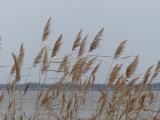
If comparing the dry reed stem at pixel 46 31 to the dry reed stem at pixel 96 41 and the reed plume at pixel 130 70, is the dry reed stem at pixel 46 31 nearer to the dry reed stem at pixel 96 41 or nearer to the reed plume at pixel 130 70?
the dry reed stem at pixel 96 41

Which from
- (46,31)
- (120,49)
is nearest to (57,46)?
(46,31)

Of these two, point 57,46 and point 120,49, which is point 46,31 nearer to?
point 57,46

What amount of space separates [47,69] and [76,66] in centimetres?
36

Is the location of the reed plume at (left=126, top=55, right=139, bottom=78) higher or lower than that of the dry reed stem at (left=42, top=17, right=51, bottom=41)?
lower

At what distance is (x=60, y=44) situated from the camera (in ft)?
13.2

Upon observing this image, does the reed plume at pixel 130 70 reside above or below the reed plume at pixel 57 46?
below

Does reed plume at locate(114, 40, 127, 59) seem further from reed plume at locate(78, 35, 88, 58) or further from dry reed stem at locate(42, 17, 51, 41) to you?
dry reed stem at locate(42, 17, 51, 41)

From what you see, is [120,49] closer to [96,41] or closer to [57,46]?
[96,41]

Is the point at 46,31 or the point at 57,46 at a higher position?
the point at 46,31

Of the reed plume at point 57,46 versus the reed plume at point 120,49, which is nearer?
the reed plume at point 57,46

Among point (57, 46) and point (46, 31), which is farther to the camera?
point (46, 31)

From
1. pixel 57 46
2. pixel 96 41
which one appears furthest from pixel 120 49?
pixel 57 46

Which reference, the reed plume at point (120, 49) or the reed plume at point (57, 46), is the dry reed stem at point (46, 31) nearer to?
the reed plume at point (57, 46)

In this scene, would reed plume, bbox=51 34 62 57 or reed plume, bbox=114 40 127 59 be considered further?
reed plume, bbox=114 40 127 59
